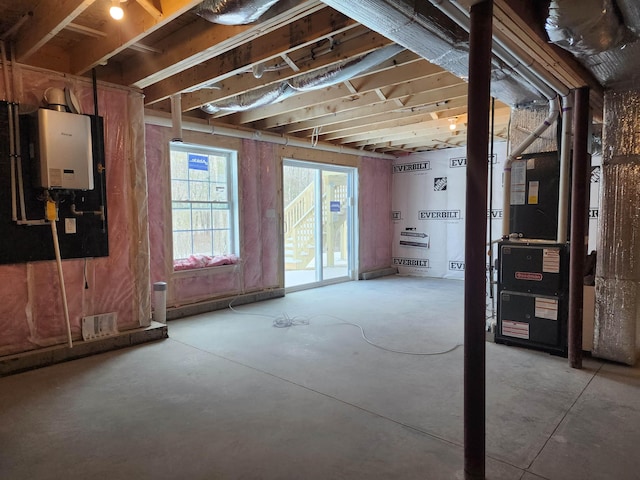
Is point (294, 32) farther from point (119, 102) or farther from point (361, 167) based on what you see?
point (361, 167)

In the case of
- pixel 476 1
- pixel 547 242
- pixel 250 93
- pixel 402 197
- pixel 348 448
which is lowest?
pixel 348 448

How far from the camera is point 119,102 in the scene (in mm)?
3572

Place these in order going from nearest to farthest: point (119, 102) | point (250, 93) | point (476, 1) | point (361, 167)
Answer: point (476, 1) < point (119, 102) < point (250, 93) < point (361, 167)

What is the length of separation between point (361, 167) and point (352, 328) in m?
3.77

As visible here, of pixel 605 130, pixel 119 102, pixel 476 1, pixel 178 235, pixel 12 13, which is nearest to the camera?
pixel 476 1

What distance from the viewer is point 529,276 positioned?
3.37 m

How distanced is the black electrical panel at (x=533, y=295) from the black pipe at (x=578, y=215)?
189 mm

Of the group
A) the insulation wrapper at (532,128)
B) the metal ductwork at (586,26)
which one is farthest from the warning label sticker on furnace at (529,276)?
the metal ductwork at (586,26)

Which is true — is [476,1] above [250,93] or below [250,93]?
below

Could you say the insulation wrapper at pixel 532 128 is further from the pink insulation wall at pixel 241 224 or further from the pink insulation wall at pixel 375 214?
the pink insulation wall at pixel 375 214

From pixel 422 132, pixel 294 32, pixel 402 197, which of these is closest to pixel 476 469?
pixel 294 32

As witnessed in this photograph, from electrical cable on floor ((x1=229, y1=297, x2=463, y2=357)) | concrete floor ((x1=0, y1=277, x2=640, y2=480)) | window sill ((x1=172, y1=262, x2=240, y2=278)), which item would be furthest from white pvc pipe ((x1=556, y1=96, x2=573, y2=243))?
window sill ((x1=172, y1=262, x2=240, y2=278))

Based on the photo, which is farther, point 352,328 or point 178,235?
point 178,235

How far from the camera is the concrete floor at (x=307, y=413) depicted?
185cm
